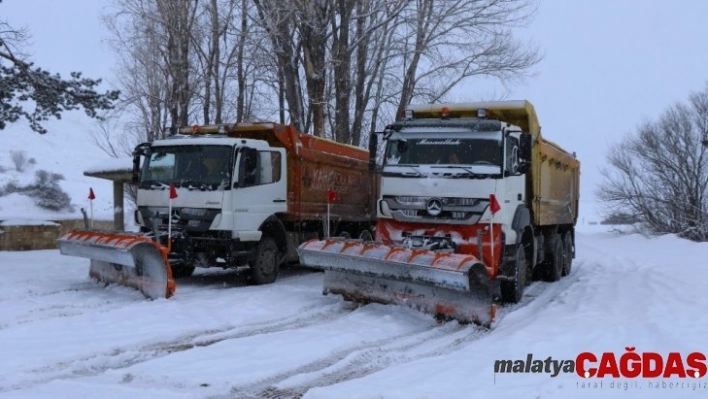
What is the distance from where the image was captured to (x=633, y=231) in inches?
1763

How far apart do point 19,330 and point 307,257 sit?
395 cm

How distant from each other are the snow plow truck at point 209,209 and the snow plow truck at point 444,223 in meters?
2.03

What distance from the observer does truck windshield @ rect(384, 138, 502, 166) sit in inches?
386

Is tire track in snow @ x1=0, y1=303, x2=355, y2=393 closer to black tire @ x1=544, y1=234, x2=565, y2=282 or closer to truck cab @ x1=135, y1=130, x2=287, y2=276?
truck cab @ x1=135, y1=130, x2=287, y2=276

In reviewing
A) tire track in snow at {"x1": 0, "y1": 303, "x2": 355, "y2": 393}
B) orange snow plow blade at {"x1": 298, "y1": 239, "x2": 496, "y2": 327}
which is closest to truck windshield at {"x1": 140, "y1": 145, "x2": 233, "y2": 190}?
orange snow plow blade at {"x1": 298, "y1": 239, "x2": 496, "y2": 327}

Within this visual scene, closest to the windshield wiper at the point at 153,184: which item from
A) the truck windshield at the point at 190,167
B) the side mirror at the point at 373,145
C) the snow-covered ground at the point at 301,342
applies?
the truck windshield at the point at 190,167

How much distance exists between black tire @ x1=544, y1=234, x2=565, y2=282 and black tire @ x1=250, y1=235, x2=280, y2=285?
5.60 metres

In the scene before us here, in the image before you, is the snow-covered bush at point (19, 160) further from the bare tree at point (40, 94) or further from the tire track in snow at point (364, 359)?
the tire track in snow at point (364, 359)

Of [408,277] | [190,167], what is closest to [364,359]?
[408,277]

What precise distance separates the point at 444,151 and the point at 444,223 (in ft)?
3.73

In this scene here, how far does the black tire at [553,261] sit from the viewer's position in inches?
541

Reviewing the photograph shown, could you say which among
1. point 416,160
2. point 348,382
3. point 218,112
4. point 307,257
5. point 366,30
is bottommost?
point 348,382

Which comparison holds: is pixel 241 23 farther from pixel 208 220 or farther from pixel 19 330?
pixel 19 330

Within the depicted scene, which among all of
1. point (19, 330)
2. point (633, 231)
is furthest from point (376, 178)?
point (633, 231)
